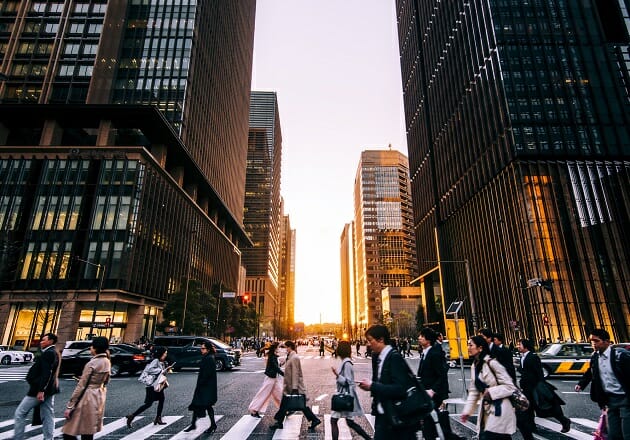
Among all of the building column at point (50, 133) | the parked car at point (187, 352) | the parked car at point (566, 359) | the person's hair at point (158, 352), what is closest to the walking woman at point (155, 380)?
the person's hair at point (158, 352)

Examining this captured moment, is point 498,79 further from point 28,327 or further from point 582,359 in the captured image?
point 28,327

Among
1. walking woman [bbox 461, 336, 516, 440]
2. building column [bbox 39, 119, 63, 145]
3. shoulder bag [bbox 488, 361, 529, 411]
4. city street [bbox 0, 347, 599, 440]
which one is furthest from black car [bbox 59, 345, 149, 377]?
building column [bbox 39, 119, 63, 145]

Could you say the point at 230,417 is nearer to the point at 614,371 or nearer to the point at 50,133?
the point at 614,371

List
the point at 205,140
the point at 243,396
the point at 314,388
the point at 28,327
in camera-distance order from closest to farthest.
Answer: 1. the point at 243,396
2. the point at 314,388
3. the point at 28,327
4. the point at 205,140

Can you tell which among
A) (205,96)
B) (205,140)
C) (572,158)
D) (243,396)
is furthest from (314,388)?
(205,96)

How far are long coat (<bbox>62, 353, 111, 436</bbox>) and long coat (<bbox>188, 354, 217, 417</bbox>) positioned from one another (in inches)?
90.4

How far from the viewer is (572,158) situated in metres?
43.3

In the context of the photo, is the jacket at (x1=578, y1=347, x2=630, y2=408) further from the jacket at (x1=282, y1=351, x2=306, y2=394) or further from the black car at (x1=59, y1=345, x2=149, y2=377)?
the black car at (x1=59, y1=345, x2=149, y2=377)

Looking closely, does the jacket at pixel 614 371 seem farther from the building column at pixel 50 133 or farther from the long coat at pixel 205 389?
the building column at pixel 50 133

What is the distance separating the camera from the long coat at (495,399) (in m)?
4.05

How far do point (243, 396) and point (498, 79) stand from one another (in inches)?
1990

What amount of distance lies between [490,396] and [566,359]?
1576 cm

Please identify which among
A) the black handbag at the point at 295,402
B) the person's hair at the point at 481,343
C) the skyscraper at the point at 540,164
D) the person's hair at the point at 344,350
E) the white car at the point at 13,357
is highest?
the skyscraper at the point at 540,164

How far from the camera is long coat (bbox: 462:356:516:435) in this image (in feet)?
13.3
